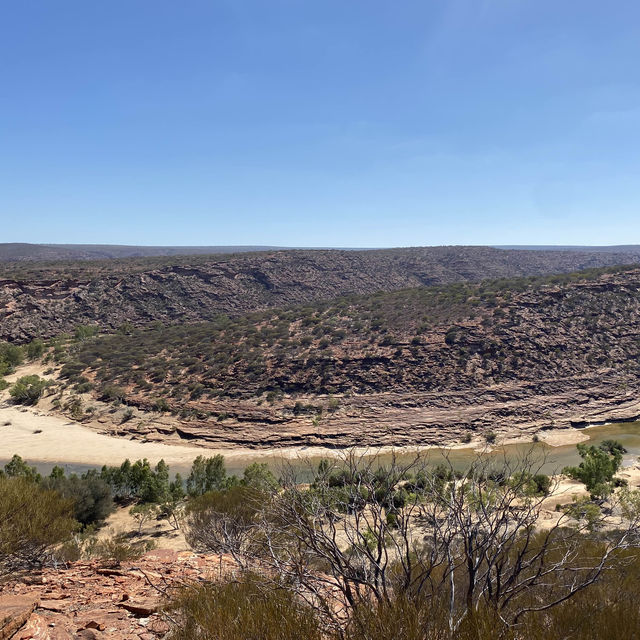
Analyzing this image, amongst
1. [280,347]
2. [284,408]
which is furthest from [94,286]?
[284,408]

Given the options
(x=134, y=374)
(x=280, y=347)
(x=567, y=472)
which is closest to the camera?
(x=567, y=472)

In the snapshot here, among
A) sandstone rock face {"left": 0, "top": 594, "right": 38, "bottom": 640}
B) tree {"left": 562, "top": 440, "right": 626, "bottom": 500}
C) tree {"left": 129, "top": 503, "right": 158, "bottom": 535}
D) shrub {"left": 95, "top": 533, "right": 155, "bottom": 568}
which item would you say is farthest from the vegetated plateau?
sandstone rock face {"left": 0, "top": 594, "right": 38, "bottom": 640}

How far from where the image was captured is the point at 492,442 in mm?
23812

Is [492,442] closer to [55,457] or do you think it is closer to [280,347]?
[280,347]

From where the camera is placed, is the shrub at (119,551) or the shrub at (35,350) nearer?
the shrub at (119,551)

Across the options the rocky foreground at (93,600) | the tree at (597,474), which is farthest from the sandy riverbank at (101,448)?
the rocky foreground at (93,600)

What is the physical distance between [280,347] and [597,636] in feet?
101

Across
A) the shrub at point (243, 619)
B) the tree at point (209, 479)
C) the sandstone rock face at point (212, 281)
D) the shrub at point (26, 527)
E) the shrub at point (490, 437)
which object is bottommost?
the shrub at point (490, 437)

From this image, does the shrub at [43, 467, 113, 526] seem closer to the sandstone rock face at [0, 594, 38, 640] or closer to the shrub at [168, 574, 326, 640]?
the sandstone rock face at [0, 594, 38, 640]

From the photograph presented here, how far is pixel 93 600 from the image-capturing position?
589cm

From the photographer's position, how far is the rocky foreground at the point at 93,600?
4719mm

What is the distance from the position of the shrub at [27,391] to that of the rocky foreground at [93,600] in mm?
28091

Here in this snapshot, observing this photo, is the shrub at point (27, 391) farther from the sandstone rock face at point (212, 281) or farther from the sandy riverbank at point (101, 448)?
the sandstone rock face at point (212, 281)

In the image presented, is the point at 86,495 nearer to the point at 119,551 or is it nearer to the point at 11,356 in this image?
the point at 119,551
